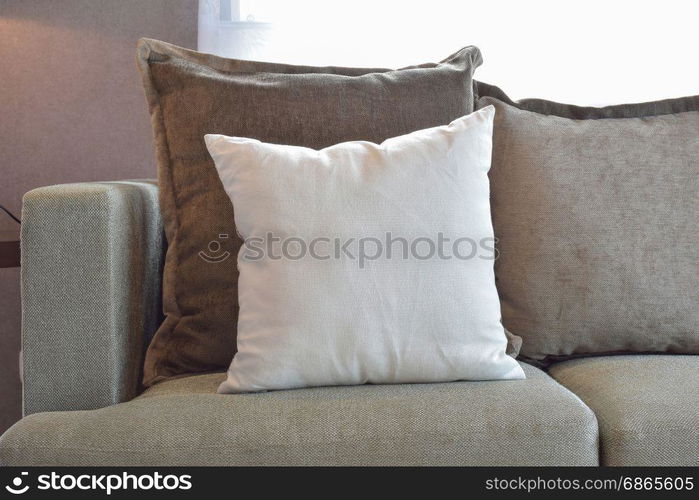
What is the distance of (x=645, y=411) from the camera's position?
1.08 meters

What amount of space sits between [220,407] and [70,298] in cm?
28

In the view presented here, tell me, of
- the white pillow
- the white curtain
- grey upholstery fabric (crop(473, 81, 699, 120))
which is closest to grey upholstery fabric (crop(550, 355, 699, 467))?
the white pillow

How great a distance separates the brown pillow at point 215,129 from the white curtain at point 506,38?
612 millimetres

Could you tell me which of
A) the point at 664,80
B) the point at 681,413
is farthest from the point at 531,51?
the point at 681,413

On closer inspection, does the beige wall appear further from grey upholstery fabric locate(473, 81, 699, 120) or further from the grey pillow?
the grey pillow

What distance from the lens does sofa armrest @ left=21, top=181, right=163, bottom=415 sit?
113 centimetres

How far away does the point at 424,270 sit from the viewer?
1154 millimetres

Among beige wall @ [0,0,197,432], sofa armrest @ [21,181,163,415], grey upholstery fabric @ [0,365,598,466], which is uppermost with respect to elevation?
beige wall @ [0,0,197,432]

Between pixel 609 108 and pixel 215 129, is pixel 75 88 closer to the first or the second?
pixel 215 129

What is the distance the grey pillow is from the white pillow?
0.20m

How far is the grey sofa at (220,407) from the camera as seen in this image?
101cm

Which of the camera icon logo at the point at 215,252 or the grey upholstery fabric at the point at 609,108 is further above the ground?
the grey upholstery fabric at the point at 609,108
